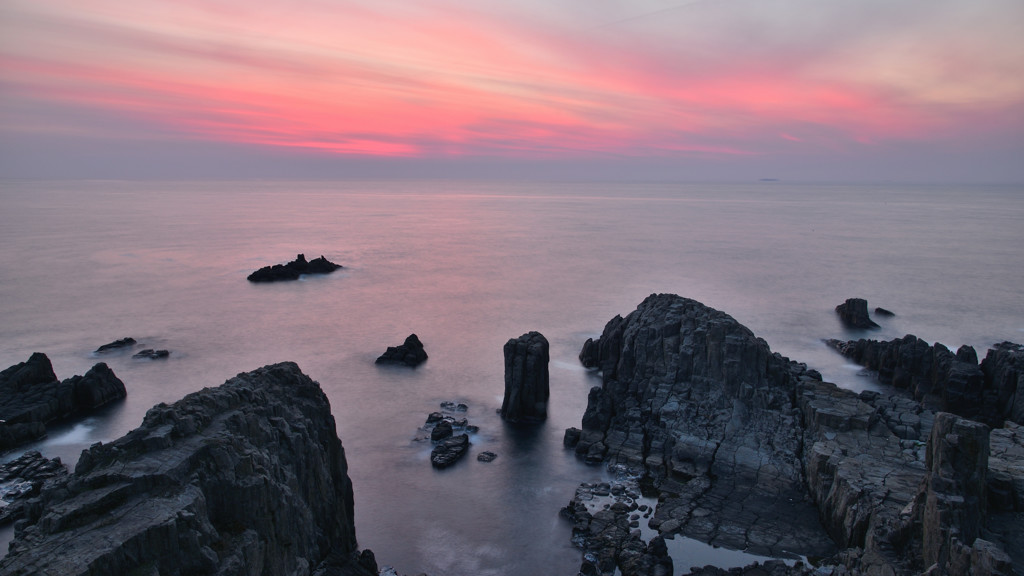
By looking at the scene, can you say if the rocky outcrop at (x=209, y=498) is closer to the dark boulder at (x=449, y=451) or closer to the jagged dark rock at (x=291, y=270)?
the dark boulder at (x=449, y=451)

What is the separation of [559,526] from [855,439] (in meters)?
14.6

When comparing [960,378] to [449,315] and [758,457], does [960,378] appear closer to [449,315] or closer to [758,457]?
[758,457]

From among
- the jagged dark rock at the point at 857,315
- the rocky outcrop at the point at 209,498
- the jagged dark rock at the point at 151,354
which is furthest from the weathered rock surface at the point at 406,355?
the jagged dark rock at the point at 857,315

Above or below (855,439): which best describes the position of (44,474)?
below

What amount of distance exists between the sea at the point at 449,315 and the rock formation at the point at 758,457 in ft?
5.91

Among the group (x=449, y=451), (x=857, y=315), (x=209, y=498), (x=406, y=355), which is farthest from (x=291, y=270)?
(x=209, y=498)

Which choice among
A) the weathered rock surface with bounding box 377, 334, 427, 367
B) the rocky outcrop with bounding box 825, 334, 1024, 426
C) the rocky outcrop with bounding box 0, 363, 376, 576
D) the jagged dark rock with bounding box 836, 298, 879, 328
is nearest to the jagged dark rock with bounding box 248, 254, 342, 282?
the weathered rock surface with bounding box 377, 334, 427, 367

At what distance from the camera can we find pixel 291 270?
302 ft

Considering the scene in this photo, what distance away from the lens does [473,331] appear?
65.2 meters

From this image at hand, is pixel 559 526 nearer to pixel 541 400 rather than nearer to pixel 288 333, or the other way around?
pixel 541 400

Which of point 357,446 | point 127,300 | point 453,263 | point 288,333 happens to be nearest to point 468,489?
point 357,446

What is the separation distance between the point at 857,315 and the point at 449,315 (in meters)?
43.2

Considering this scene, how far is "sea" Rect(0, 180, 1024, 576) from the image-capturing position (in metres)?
32.0

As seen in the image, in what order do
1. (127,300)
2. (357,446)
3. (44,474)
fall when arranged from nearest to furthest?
(44,474)
(357,446)
(127,300)
